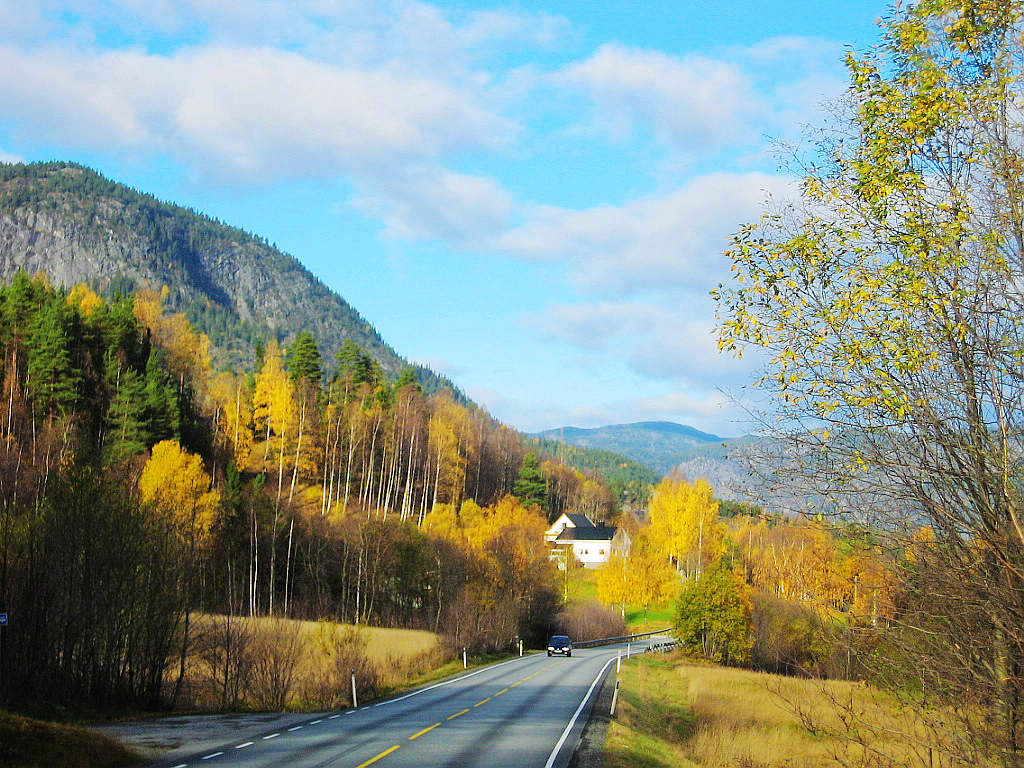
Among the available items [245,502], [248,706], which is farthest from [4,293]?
[248,706]

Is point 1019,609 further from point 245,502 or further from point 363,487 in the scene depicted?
point 363,487

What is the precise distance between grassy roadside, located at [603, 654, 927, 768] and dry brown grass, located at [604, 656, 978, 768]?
0.03 meters

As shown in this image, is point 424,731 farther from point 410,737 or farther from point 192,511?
point 192,511

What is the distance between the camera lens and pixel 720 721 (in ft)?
99.5

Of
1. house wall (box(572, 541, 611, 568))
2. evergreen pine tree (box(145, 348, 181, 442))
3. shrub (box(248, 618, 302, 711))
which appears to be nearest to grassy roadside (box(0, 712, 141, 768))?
shrub (box(248, 618, 302, 711))

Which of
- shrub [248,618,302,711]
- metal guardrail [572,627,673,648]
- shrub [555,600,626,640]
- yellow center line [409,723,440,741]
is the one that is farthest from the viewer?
shrub [555,600,626,640]

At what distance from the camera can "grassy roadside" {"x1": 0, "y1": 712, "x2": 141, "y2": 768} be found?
41.9 ft

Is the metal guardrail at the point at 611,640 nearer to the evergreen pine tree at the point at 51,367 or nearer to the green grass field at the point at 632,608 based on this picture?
the green grass field at the point at 632,608

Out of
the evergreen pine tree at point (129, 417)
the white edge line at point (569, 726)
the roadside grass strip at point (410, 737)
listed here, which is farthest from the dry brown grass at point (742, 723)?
the evergreen pine tree at point (129, 417)

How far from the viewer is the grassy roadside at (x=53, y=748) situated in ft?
41.9

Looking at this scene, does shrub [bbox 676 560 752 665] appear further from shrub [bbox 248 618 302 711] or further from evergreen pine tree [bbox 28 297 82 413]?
evergreen pine tree [bbox 28 297 82 413]

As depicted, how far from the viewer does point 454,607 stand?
5019 centimetres

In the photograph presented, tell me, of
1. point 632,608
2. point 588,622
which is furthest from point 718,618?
point 632,608

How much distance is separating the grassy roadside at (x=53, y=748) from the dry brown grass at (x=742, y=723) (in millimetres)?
9126
